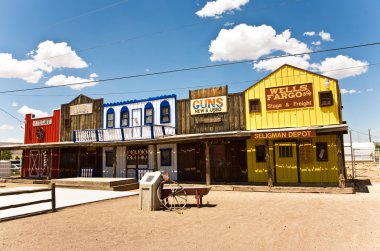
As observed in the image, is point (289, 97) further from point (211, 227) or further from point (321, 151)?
point (211, 227)

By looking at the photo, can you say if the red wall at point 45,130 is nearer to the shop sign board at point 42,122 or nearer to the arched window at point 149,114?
the shop sign board at point 42,122

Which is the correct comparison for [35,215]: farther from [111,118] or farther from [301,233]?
[111,118]

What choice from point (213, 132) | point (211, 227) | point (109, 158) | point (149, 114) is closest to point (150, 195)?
point (211, 227)

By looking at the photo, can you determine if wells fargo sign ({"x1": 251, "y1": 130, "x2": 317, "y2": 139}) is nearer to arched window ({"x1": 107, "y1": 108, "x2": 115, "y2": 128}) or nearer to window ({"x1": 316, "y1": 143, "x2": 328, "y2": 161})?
window ({"x1": 316, "y1": 143, "x2": 328, "y2": 161})

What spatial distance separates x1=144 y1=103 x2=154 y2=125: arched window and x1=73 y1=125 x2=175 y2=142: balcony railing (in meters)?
1.65

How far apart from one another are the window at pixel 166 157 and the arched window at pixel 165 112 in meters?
2.02

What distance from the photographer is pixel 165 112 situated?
20375 mm

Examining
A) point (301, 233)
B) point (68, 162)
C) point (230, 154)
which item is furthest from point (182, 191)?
point (68, 162)

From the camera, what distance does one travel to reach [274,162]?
16594 millimetres

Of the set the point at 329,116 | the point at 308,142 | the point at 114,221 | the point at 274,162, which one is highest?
the point at 329,116

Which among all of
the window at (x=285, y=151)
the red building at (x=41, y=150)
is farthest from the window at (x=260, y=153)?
the red building at (x=41, y=150)

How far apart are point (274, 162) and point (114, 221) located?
10.7 metres

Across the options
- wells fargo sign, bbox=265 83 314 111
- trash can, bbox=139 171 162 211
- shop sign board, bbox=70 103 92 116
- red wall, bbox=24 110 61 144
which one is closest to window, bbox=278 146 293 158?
wells fargo sign, bbox=265 83 314 111

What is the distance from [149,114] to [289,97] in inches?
384
